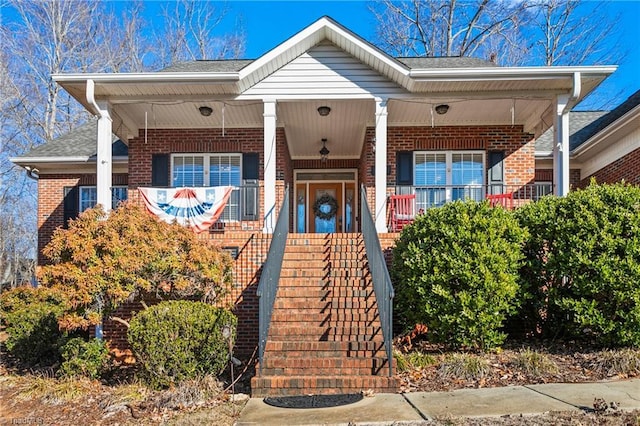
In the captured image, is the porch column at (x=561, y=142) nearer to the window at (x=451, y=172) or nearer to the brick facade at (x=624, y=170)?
the brick facade at (x=624, y=170)

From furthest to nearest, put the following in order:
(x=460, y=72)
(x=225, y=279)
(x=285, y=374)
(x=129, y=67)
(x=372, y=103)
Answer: (x=129, y=67), (x=372, y=103), (x=460, y=72), (x=225, y=279), (x=285, y=374)

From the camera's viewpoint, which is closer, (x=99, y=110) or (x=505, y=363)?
(x=505, y=363)

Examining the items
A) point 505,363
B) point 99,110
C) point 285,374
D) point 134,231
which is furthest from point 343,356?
point 99,110

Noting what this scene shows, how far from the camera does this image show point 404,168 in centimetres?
1209

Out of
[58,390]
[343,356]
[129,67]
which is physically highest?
[129,67]

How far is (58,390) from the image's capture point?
6.90 m

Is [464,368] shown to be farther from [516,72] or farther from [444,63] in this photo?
[444,63]

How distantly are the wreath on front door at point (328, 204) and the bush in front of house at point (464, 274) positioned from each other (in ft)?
22.5

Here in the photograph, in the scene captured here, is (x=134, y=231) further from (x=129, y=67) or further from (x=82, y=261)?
(x=129, y=67)

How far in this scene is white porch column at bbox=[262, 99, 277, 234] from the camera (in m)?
10.2

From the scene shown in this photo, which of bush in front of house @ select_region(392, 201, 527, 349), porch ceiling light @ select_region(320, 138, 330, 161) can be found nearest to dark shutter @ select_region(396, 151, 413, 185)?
porch ceiling light @ select_region(320, 138, 330, 161)

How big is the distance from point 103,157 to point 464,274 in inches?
275

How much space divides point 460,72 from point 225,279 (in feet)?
18.2

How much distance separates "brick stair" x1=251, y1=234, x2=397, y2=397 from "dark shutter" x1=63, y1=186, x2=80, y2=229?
7.69 m
